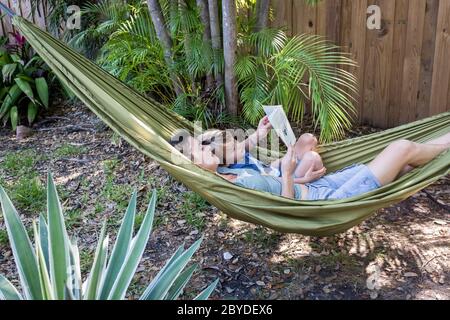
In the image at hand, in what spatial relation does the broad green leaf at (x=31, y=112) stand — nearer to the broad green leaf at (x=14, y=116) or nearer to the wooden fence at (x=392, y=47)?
the broad green leaf at (x=14, y=116)

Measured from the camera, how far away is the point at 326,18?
3.55 metres

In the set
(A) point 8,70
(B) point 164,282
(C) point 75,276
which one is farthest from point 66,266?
(A) point 8,70

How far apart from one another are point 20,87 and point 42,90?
160 mm

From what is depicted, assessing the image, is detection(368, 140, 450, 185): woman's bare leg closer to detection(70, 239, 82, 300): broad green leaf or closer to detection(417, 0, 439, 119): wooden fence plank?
detection(70, 239, 82, 300): broad green leaf

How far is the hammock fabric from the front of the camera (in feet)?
6.07

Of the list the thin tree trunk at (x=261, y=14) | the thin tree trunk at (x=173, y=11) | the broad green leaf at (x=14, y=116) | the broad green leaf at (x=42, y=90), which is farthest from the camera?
the broad green leaf at (x=42, y=90)

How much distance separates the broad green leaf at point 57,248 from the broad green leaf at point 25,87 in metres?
2.83

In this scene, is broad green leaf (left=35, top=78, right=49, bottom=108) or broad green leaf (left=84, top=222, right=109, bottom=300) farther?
broad green leaf (left=35, top=78, right=49, bottom=108)

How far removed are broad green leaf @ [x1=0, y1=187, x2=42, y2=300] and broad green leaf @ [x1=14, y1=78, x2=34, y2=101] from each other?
111 inches

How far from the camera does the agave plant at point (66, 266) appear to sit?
1315mm

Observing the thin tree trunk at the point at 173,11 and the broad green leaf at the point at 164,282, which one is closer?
the broad green leaf at the point at 164,282

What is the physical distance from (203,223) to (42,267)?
134cm

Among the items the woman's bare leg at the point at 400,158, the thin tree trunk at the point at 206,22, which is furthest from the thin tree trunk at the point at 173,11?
the woman's bare leg at the point at 400,158

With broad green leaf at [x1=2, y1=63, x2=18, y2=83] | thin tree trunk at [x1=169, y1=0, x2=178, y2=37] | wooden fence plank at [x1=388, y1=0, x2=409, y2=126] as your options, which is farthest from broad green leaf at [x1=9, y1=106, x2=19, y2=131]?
wooden fence plank at [x1=388, y1=0, x2=409, y2=126]
